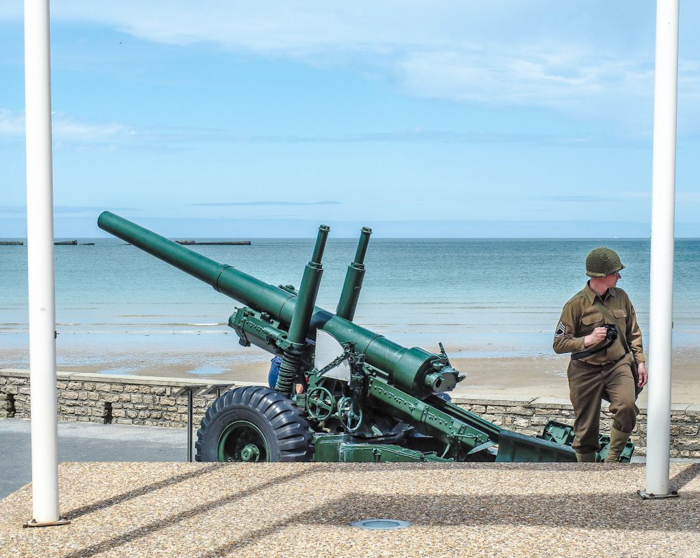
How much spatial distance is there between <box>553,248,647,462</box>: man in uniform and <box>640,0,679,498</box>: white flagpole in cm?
121

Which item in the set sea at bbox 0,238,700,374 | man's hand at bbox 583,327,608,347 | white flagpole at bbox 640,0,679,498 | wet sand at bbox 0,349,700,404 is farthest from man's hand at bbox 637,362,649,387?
sea at bbox 0,238,700,374

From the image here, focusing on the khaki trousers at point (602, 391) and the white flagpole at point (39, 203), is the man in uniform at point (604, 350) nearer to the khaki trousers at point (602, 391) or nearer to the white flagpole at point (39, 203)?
the khaki trousers at point (602, 391)

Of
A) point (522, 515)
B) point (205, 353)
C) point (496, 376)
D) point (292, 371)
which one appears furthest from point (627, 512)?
point (205, 353)

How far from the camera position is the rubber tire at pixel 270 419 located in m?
7.18

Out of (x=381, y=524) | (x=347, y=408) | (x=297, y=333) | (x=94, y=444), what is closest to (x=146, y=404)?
(x=94, y=444)

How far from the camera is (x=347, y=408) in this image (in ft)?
24.7

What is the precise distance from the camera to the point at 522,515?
16.9ft

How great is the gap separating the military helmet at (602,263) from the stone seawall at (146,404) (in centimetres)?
308

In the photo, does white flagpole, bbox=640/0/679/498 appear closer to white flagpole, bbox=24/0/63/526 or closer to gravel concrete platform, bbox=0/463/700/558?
gravel concrete platform, bbox=0/463/700/558

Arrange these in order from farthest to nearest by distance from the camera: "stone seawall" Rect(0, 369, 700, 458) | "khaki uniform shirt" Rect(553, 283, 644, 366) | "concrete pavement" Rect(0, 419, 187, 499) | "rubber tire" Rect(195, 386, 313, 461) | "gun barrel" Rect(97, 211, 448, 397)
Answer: "stone seawall" Rect(0, 369, 700, 458) → "concrete pavement" Rect(0, 419, 187, 499) → "gun barrel" Rect(97, 211, 448, 397) → "rubber tire" Rect(195, 386, 313, 461) → "khaki uniform shirt" Rect(553, 283, 644, 366)

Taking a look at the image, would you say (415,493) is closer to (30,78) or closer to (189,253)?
(30,78)

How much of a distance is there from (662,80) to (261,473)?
3.14 metres

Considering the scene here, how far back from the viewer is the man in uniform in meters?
6.68

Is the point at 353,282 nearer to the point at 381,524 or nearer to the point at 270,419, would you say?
the point at 270,419
